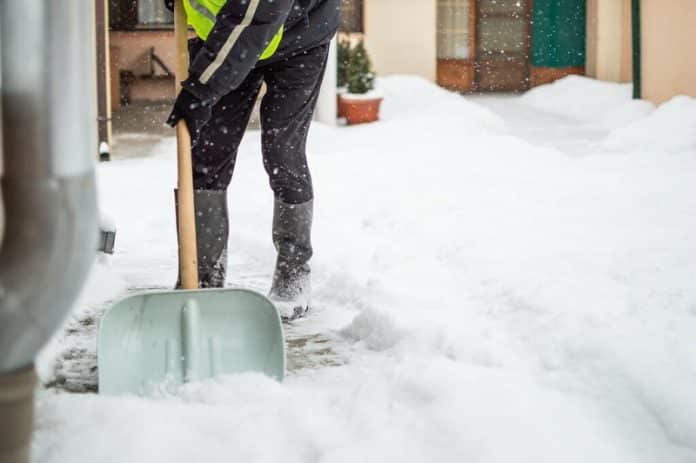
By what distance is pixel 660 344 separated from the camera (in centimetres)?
240

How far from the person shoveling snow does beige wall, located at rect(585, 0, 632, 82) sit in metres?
10.4

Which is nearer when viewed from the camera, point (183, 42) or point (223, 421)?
point (223, 421)

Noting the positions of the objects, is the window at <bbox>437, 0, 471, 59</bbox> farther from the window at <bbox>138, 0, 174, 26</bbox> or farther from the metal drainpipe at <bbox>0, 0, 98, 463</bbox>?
the metal drainpipe at <bbox>0, 0, 98, 463</bbox>

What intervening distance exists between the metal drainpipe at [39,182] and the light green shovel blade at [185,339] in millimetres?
1173

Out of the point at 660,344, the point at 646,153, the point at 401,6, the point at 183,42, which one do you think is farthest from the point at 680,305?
the point at 401,6

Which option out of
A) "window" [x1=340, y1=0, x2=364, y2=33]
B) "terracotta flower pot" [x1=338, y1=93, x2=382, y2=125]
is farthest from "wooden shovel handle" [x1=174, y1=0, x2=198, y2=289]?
"window" [x1=340, y1=0, x2=364, y2=33]

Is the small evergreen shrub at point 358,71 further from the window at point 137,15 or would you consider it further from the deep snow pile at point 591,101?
the window at point 137,15

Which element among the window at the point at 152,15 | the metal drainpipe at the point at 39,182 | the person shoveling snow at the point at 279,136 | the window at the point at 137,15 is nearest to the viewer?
the metal drainpipe at the point at 39,182

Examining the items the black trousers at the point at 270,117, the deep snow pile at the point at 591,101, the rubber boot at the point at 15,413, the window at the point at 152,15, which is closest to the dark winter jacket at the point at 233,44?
the black trousers at the point at 270,117

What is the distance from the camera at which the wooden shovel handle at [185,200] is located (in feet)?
7.94

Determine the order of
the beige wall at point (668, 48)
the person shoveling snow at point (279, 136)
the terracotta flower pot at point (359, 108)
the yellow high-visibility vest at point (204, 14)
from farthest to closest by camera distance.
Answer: the terracotta flower pot at point (359, 108), the beige wall at point (668, 48), the person shoveling snow at point (279, 136), the yellow high-visibility vest at point (204, 14)

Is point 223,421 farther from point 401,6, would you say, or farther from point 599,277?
point 401,6

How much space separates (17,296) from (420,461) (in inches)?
39.6

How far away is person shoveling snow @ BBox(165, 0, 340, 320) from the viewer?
9.00 ft
